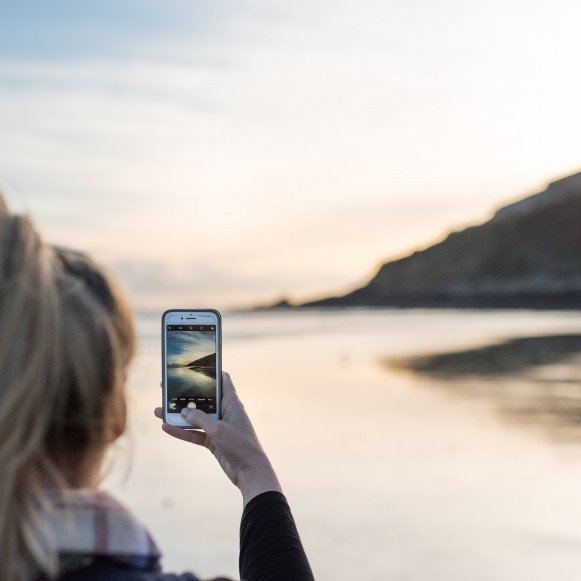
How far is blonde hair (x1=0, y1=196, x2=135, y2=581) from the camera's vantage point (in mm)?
966

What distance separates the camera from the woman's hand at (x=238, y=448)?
1.43 m

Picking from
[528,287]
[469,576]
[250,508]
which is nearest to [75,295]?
[250,508]

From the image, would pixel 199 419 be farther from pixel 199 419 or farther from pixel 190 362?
pixel 190 362

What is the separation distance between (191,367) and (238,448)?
15.5 inches

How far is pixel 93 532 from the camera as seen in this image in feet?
3.22

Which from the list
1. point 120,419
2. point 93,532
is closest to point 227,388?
point 120,419

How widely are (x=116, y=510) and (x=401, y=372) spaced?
14.2 m

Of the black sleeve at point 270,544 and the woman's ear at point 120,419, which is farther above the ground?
the woman's ear at point 120,419

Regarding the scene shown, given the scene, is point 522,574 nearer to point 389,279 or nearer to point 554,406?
point 554,406

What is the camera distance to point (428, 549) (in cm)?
516

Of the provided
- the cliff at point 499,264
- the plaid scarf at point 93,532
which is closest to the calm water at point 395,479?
the plaid scarf at point 93,532

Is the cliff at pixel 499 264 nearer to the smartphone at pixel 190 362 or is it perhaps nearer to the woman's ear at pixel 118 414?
the smartphone at pixel 190 362

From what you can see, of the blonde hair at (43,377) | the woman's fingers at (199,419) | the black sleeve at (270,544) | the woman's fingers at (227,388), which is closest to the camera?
the blonde hair at (43,377)

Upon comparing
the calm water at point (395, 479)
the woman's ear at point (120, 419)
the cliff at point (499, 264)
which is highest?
the cliff at point (499, 264)
